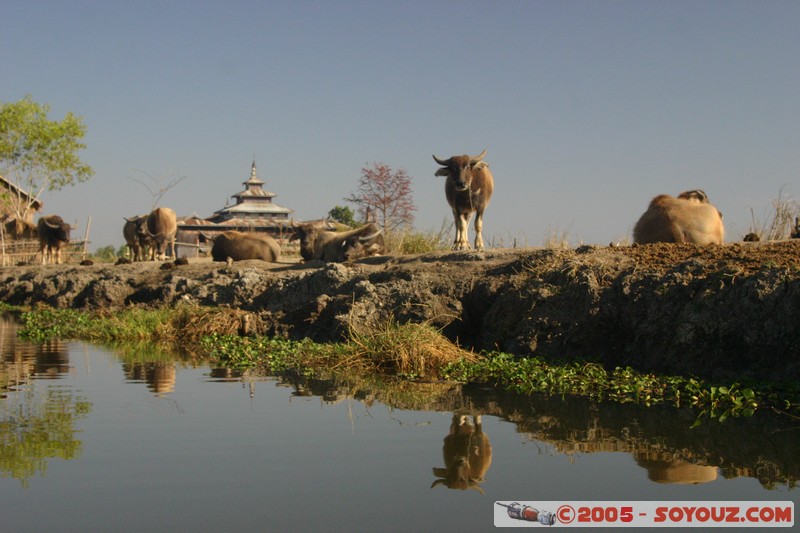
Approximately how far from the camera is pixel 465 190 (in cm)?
1755

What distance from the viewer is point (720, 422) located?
21.8 ft

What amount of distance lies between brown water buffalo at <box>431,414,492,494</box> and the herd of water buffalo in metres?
7.47

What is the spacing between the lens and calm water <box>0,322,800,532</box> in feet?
14.6

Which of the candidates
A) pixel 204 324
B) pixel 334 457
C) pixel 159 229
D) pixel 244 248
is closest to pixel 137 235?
pixel 159 229

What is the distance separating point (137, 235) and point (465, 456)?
25651 millimetres

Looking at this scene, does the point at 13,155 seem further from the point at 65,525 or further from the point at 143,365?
the point at 65,525

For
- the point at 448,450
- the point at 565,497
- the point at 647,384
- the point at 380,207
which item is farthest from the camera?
the point at 380,207

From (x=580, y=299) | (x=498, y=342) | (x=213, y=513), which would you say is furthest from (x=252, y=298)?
Answer: (x=213, y=513)

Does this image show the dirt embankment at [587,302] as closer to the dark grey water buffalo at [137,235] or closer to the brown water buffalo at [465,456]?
the brown water buffalo at [465,456]

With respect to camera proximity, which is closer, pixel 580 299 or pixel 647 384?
pixel 647 384

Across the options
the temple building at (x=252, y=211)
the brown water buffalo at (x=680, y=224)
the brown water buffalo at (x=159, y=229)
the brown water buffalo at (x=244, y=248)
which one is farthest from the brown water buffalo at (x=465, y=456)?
the temple building at (x=252, y=211)

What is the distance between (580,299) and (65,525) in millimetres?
6875

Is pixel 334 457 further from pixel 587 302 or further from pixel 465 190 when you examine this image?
pixel 465 190

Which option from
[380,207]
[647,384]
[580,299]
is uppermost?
[380,207]
